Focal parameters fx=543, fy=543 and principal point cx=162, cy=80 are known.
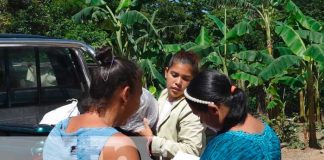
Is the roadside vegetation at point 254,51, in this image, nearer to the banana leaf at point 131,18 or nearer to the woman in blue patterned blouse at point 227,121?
the banana leaf at point 131,18

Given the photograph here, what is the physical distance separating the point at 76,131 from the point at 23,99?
1701 mm

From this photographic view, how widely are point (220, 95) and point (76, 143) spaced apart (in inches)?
21.5

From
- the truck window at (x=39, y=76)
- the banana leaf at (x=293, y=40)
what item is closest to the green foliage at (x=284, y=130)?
the banana leaf at (x=293, y=40)

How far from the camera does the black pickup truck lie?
10.0ft

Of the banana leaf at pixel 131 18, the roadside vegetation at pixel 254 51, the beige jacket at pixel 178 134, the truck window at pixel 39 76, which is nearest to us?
the beige jacket at pixel 178 134

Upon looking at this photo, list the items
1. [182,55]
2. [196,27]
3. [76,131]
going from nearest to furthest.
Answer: [76,131] → [182,55] → [196,27]

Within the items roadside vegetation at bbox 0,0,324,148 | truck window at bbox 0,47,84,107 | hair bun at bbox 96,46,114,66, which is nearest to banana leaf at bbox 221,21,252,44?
roadside vegetation at bbox 0,0,324,148

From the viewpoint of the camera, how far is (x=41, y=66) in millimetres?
3357

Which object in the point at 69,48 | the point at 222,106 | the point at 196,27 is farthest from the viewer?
the point at 196,27

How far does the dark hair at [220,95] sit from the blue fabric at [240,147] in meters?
0.07

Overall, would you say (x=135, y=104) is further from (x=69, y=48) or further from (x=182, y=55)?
(x=69, y=48)

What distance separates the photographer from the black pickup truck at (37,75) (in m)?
3.05

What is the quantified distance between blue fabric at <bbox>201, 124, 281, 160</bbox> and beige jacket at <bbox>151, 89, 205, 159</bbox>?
1.82 feet

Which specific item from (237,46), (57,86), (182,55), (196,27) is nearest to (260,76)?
(237,46)
